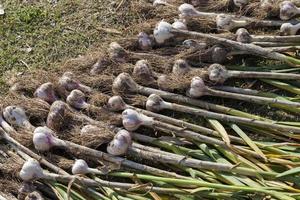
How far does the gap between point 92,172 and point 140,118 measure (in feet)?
1.35

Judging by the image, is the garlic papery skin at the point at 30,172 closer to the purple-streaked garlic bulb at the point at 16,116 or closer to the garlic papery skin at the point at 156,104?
the purple-streaked garlic bulb at the point at 16,116

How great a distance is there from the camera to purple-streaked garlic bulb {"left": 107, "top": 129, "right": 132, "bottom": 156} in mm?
3137

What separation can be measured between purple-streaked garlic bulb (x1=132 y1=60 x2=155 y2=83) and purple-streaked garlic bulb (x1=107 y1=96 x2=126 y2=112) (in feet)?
0.68

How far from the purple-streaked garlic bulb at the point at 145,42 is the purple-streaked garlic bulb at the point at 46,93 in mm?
640

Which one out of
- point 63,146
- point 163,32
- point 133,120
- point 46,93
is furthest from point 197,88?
point 46,93

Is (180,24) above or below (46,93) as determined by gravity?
above

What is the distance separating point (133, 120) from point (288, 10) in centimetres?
117

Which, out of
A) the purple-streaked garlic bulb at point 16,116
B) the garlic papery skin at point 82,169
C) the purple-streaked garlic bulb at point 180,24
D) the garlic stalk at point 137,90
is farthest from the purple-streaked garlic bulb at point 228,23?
the purple-streaked garlic bulb at point 16,116

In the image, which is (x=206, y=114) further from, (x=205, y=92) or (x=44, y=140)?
(x=44, y=140)

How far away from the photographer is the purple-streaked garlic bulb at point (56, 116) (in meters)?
3.35

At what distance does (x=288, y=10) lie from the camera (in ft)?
11.3

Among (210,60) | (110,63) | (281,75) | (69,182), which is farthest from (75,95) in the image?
(281,75)

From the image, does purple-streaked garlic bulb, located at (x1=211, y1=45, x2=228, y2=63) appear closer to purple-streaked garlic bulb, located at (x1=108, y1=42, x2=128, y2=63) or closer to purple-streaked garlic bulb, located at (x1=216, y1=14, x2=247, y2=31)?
purple-streaked garlic bulb, located at (x1=216, y1=14, x2=247, y2=31)

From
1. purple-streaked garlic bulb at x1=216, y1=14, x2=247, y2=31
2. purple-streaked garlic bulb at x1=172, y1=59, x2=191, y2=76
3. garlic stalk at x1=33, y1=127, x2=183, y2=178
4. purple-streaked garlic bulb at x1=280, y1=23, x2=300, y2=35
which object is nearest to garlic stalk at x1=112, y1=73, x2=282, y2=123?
purple-streaked garlic bulb at x1=172, y1=59, x2=191, y2=76
